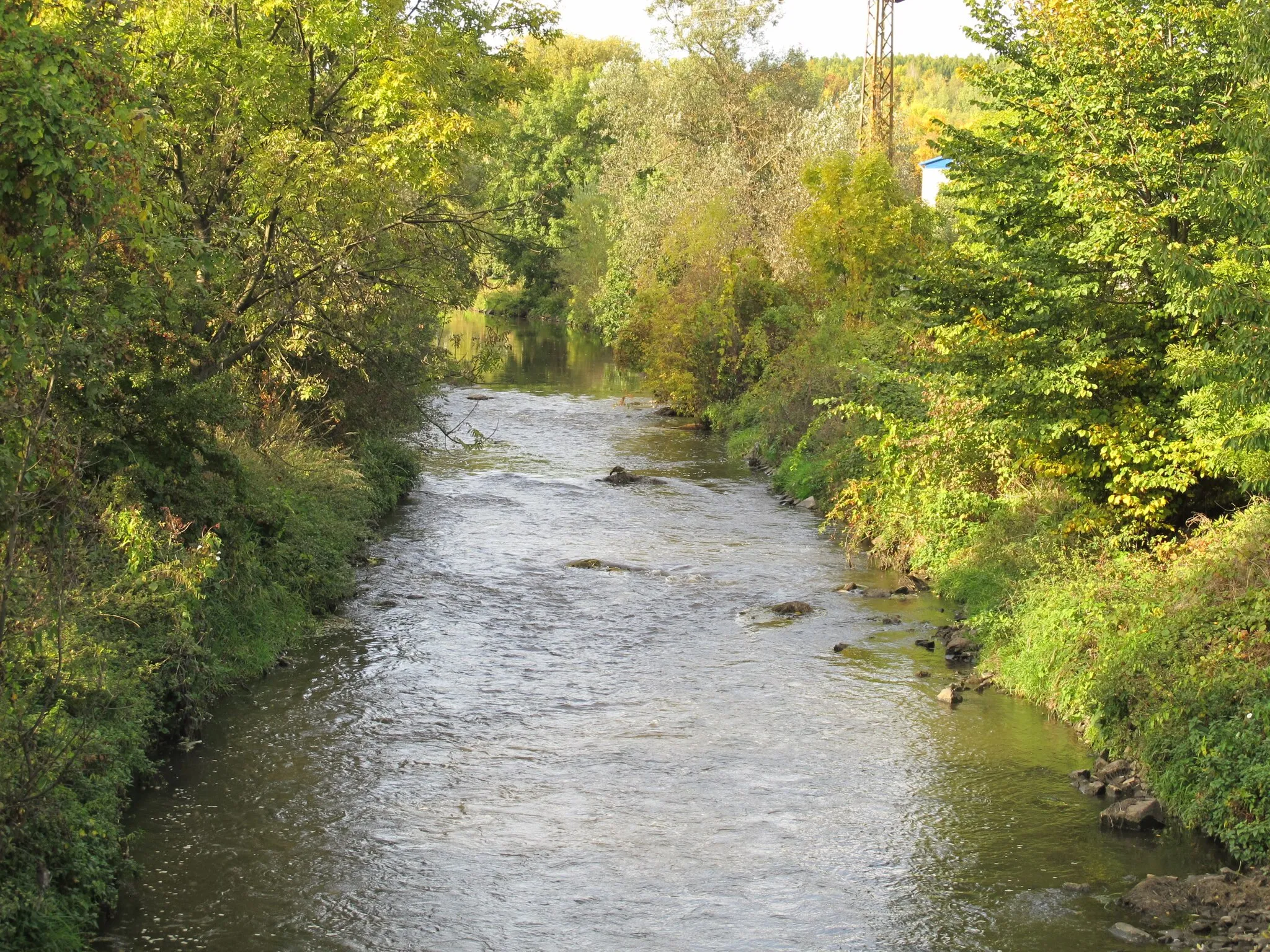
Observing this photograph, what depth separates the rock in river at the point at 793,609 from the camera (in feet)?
66.1

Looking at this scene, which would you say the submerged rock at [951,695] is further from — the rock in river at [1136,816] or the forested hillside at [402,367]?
the rock in river at [1136,816]

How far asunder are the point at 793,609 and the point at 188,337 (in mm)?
9867

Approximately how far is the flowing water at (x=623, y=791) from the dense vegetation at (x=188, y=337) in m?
1.12

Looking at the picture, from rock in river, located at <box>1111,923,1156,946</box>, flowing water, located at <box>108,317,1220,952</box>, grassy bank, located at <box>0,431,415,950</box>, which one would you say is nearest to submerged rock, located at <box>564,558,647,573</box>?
flowing water, located at <box>108,317,1220,952</box>

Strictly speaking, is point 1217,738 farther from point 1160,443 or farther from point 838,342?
point 838,342

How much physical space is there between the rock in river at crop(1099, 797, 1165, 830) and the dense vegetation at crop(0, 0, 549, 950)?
9.28m

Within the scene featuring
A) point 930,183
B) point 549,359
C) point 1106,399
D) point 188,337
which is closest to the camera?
point 188,337

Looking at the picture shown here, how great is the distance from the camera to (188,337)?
15953 millimetres

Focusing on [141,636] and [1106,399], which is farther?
[1106,399]

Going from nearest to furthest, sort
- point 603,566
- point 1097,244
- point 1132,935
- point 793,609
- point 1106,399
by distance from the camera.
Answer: point 1132,935
point 1097,244
point 1106,399
point 793,609
point 603,566

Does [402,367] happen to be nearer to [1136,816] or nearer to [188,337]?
[188,337]

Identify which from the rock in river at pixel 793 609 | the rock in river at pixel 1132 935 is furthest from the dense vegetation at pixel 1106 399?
the rock in river at pixel 793 609

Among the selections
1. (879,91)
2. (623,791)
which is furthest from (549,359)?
(623,791)

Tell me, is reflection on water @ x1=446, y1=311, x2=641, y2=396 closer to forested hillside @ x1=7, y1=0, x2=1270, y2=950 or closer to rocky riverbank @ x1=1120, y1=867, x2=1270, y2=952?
forested hillside @ x1=7, y1=0, x2=1270, y2=950
